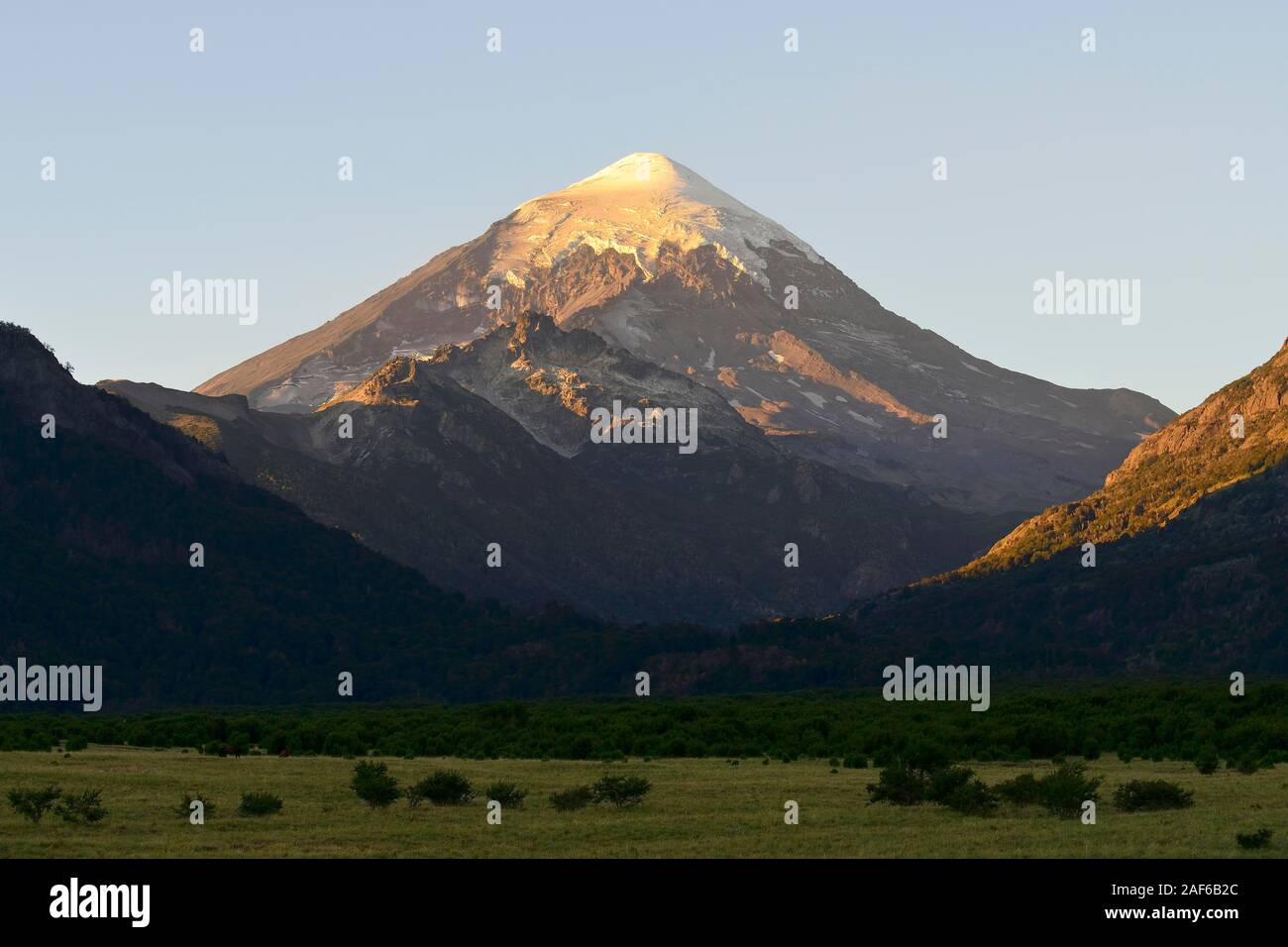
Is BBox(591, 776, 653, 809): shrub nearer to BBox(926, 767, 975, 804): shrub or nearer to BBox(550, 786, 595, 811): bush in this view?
BBox(550, 786, 595, 811): bush

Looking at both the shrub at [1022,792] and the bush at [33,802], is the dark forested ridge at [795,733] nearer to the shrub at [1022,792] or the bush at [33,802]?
the shrub at [1022,792]

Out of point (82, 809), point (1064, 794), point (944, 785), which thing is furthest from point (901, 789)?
point (82, 809)

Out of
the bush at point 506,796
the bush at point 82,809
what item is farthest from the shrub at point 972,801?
the bush at point 82,809

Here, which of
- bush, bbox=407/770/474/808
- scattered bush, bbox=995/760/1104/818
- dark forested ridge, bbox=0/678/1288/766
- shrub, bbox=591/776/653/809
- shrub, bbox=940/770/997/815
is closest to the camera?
scattered bush, bbox=995/760/1104/818

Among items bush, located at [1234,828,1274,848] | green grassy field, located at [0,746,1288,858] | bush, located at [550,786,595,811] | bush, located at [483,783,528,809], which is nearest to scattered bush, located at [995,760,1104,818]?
green grassy field, located at [0,746,1288,858]
